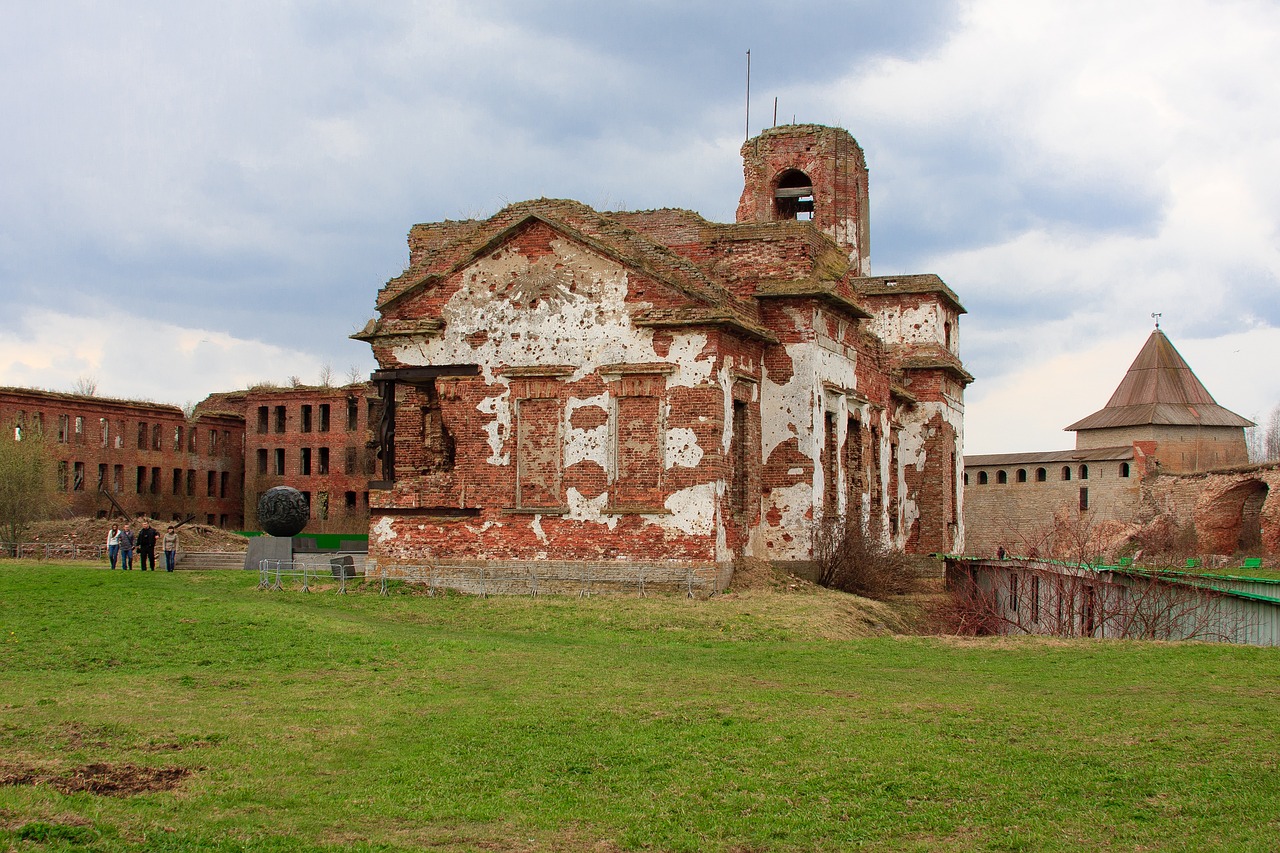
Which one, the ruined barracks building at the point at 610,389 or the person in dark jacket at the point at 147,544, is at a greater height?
the ruined barracks building at the point at 610,389

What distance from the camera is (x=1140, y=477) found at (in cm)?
6044

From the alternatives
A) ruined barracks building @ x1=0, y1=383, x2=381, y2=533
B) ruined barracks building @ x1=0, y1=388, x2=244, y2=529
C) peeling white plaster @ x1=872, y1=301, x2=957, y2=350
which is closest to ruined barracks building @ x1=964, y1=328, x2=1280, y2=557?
peeling white plaster @ x1=872, y1=301, x2=957, y2=350

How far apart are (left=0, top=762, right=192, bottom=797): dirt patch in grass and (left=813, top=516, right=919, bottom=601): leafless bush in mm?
18111

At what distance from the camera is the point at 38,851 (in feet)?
22.0

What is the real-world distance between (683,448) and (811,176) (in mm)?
15658

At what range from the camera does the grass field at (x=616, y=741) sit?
309 inches

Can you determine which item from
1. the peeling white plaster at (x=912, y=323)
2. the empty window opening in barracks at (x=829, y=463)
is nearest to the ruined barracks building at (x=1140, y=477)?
the peeling white plaster at (x=912, y=323)

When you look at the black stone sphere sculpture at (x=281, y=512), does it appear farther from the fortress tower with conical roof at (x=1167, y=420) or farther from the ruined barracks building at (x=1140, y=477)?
the fortress tower with conical roof at (x=1167, y=420)

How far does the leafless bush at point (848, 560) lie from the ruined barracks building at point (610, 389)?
383mm

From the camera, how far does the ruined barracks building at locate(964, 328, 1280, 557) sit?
4791 cm

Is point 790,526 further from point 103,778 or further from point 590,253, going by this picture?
point 103,778

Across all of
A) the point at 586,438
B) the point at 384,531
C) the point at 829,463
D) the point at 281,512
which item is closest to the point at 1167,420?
the point at 829,463

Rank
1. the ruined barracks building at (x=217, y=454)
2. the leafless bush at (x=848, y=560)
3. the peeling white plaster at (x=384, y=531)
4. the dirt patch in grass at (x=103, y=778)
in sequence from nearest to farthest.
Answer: the dirt patch in grass at (x=103, y=778)
the peeling white plaster at (x=384, y=531)
the leafless bush at (x=848, y=560)
the ruined barracks building at (x=217, y=454)

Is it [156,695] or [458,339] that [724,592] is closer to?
[458,339]
